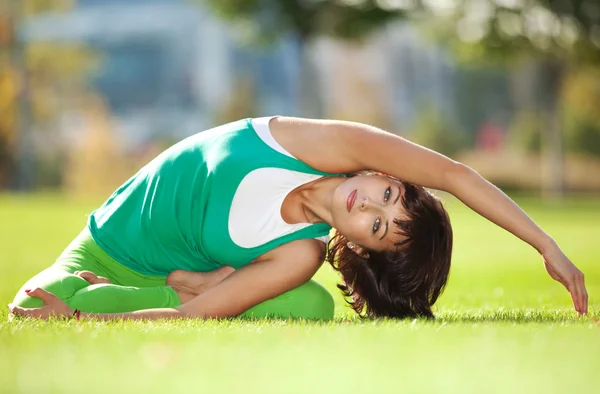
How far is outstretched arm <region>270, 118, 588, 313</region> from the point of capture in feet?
15.5

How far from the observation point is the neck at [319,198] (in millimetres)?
5098

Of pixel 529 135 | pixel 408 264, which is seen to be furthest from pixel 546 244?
pixel 529 135

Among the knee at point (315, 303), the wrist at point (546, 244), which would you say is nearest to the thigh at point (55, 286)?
the knee at point (315, 303)

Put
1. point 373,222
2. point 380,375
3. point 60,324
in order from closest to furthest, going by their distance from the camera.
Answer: point 380,375
point 60,324
point 373,222

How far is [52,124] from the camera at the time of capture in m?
45.6

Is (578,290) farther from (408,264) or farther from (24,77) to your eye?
(24,77)

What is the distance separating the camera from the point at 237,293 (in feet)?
15.9

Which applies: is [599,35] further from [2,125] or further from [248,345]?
[248,345]

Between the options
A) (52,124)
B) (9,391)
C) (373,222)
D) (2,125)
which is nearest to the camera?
(9,391)

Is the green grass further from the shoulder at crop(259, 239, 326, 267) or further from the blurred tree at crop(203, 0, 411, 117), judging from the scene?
the blurred tree at crop(203, 0, 411, 117)

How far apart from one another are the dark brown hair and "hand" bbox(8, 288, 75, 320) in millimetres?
1466

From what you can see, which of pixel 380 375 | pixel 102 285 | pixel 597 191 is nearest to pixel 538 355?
pixel 380 375

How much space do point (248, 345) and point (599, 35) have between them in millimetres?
29902

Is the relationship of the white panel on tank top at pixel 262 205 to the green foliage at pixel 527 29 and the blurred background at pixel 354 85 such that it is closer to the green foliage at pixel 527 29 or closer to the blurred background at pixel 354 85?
the blurred background at pixel 354 85
